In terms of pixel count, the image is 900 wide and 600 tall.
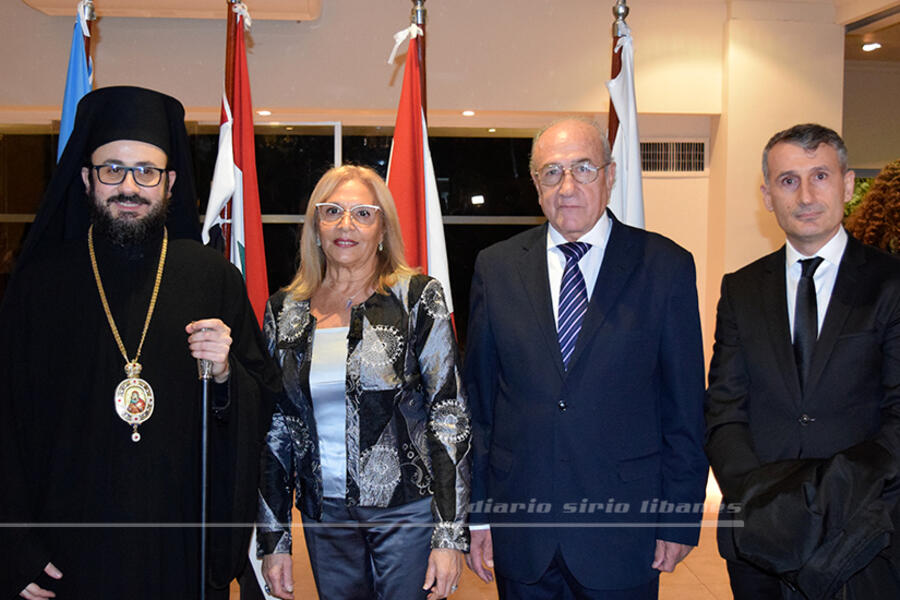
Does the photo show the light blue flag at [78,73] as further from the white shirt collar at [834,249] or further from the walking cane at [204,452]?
the white shirt collar at [834,249]

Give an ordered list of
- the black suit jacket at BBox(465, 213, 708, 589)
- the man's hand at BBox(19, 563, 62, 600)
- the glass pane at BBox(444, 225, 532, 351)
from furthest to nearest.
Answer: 1. the glass pane at BBox(444, 225, 532, 351)
2. the black suit jacket at BBox(465, 213, 708, 589)
3. the man's hand at BBox(19, 563, 62, 600)

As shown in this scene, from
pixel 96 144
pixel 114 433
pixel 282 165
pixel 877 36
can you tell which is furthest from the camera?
pixel 877 36

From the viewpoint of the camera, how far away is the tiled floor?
4.06 meters

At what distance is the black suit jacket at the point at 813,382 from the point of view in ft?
6.87

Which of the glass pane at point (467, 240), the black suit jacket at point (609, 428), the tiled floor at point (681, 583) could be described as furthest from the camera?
the glass pane at point (467, 240)

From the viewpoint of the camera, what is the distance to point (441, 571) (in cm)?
215

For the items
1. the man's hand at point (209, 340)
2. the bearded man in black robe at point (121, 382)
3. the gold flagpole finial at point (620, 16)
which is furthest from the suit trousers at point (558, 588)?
the gold flagpole finial at point (620, 16)

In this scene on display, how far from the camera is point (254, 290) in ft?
11.7

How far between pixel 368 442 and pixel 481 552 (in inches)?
20.0

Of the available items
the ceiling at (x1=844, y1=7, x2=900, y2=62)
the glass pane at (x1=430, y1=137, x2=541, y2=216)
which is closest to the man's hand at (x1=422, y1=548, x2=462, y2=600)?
the glass pane at (x1=430, y1=137, x2=541, y2=216)

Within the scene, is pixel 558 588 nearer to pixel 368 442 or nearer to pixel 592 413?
pixel 592 413

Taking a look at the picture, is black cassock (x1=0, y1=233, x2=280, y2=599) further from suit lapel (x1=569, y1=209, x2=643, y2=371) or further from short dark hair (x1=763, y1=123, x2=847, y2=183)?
short dark hair (x1=763, y1=123, x2=847, y2=183)

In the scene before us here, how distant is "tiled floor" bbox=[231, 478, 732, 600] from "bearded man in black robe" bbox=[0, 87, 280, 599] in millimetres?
2172

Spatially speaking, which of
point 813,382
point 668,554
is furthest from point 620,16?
point 668,554
